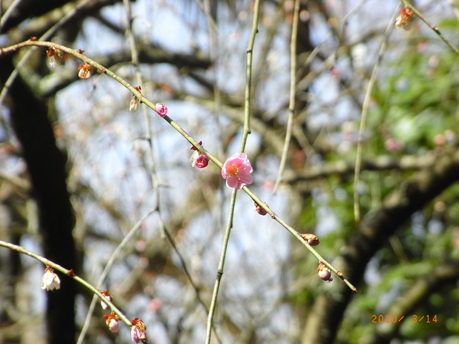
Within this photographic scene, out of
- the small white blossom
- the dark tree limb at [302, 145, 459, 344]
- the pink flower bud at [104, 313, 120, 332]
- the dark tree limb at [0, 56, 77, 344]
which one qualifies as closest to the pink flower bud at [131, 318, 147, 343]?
the pink flower bud at [104, 313, 120, 332]

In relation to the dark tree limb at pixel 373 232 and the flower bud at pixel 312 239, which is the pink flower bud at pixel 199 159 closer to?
the flower bud at pixel 312 239

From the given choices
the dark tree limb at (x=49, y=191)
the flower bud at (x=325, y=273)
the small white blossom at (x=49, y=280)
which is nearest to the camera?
the flower bud at (x=325, y=273)

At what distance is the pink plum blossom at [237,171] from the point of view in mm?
823

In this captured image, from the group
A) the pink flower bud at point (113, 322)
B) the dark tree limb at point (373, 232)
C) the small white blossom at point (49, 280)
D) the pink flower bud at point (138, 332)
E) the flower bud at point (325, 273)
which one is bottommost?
the pink flower bud at point (138, 332)

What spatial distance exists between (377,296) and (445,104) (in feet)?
3.20

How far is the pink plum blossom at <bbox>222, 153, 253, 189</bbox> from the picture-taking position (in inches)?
32.4

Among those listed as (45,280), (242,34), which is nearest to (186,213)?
(242,34)

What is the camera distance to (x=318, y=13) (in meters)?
3.85

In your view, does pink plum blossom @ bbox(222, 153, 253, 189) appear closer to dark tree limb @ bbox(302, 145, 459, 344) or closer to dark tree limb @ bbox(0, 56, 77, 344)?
dark tree limb @ bbox(0, 56, 77, 344)

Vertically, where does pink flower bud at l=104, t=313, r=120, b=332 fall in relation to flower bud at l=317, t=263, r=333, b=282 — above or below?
above

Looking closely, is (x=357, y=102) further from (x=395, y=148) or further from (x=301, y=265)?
(x=301, y=265)

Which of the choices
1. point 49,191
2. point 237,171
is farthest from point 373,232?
point 237,171

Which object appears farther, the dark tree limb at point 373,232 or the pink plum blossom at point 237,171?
the dark tree limb at point 373,232

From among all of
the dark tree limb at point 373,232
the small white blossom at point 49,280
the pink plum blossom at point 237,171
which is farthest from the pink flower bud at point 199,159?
the dark tree limb at point 373,232
